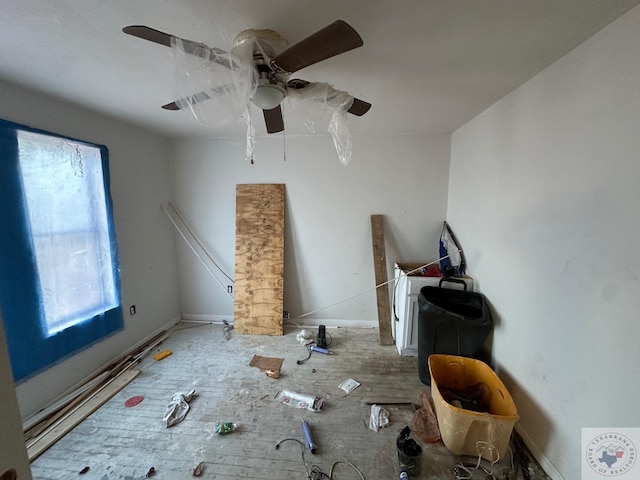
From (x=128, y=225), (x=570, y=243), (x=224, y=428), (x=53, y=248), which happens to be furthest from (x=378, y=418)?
(x=128, y=225)

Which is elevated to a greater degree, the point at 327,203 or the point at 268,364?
the point at 327,203

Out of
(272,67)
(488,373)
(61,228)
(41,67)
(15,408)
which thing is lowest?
(488,373)

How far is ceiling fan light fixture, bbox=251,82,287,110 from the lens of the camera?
1.23m

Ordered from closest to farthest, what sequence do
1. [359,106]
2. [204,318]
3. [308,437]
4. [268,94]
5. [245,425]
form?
[268,94] < [359,106] < [308,437] < [245,425] < [204,318]

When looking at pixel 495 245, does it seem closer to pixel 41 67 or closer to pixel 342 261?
pixel 342 261

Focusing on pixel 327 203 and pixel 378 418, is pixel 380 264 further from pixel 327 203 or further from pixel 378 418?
pixel 378 418

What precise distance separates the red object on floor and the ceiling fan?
6.86 ft

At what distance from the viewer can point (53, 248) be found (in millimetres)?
1834

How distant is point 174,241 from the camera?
10.2ft

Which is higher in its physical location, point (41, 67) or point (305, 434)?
→ point (41, 67)

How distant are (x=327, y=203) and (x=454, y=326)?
5.65 ft

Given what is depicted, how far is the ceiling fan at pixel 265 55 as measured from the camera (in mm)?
897

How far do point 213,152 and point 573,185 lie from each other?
10.1ft

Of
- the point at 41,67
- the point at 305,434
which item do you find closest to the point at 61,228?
the point at 41,67
